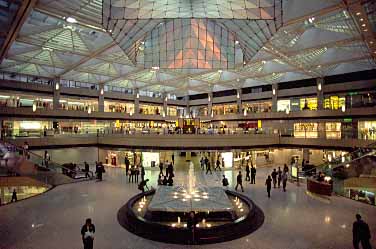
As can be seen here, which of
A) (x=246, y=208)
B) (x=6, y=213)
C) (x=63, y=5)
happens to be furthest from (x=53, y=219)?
(x=63, y=5)

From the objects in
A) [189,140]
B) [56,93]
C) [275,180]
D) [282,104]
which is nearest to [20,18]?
[189,140]

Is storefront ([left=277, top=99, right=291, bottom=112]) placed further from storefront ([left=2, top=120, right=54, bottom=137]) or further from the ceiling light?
the ceiling light

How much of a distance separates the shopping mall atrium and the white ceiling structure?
0.13 m

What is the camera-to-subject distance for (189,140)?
28.0m

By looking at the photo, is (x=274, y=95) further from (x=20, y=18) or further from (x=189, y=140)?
(x=20, y=18)

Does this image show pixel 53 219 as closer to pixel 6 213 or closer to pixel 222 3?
pixel 6 213

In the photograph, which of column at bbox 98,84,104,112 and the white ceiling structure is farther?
column at bbox 98,84,104,112

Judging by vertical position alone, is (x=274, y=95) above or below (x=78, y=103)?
above

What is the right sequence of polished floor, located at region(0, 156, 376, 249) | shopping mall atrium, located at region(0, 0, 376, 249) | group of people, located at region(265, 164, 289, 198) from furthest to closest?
group of people, located at region(265, 164, 289, 198)
shopping mall atrium, located at region(0, 0, 376, 249)
polished floor, located at region(0, 156, 376, 249)

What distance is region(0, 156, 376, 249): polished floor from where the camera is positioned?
9500mm

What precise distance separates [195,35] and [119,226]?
809 inches

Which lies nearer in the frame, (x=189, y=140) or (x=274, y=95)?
(x=189, y=140)

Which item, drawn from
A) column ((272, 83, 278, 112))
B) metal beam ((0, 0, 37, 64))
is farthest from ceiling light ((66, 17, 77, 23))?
column ((272, 83, 278, 112))

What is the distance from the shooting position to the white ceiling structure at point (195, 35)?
18.5m
